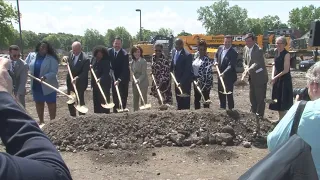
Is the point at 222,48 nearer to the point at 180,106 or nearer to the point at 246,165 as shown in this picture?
the point at 180,106

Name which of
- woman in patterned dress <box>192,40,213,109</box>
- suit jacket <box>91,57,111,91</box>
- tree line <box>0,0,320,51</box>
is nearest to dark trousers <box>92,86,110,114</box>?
suit jacket <box>91,57,111,91</box>

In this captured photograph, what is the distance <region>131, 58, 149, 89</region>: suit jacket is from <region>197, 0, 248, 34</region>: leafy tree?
2614 inches

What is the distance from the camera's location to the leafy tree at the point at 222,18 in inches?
2928

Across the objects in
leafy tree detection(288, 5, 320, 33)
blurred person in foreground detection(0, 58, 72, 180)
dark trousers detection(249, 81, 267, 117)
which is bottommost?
dark trousers detection(249, 81, 267, 117)

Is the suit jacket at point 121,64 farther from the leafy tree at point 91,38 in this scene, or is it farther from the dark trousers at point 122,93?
the leafy tree at point 91,38

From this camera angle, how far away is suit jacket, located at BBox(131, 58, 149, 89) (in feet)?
28.2

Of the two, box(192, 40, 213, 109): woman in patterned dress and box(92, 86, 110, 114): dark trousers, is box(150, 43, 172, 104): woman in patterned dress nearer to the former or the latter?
box(192, 40, 213, 109): woman in patterned dress

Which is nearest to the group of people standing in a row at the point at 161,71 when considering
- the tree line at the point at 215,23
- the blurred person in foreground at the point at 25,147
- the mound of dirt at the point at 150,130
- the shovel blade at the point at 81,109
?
the shovel blade at the point at 81,109

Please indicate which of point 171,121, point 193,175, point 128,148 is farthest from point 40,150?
point 171,121

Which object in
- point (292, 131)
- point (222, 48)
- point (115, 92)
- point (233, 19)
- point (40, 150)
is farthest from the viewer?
point (233, 19)

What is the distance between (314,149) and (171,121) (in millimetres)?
4775

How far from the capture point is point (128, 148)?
6.56 metres

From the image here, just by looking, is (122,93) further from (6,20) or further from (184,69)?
(6,20)

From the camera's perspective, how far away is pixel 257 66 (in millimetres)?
7910
